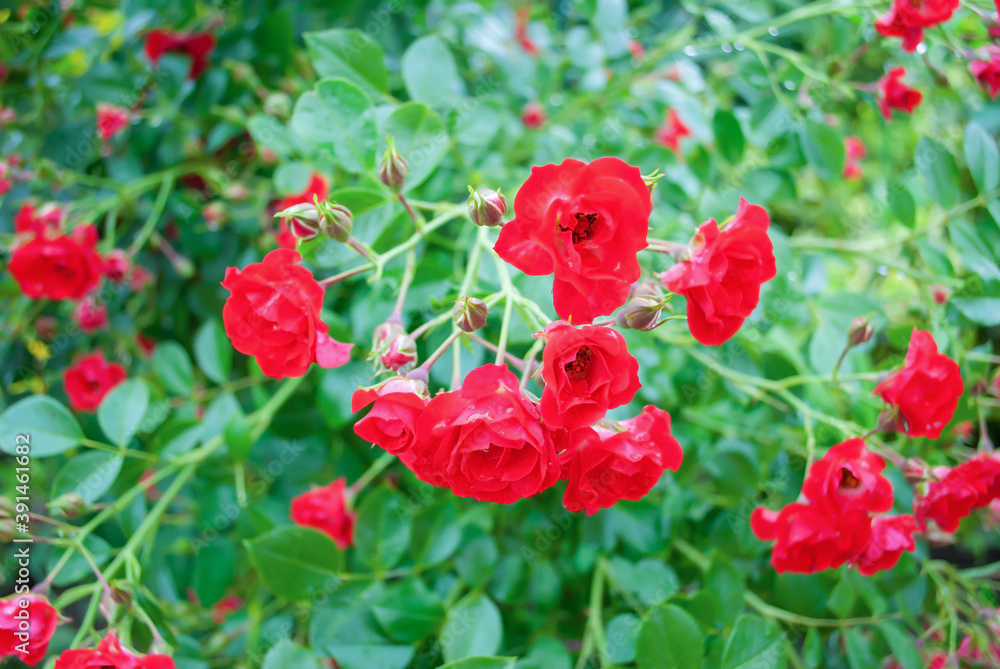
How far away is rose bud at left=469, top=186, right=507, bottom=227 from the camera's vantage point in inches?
28.3

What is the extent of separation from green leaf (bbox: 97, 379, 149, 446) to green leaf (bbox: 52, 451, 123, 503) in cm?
4

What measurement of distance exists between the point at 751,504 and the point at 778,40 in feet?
4.60

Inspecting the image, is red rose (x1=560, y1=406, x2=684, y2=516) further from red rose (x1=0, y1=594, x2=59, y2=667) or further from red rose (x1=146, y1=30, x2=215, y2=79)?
red rose (x1=146, y1=30, x2=215, y2=79)

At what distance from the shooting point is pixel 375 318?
112cm

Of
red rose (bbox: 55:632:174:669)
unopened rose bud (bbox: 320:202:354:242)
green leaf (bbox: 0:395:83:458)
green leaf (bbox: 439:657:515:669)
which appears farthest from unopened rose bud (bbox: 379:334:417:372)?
green leaf (bbox: 0:395:83:458)

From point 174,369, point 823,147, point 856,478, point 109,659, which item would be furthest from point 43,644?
point 823,147

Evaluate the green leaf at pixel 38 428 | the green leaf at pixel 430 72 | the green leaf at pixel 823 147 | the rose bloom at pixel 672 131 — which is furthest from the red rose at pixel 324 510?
the rose bloom at pixel 672 131

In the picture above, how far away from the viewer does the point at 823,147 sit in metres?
1.21

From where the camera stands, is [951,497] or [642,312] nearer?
[642,312]

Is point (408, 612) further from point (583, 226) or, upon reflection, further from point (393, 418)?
point (583, 226)

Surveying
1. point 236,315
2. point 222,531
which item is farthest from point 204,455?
point 236,315

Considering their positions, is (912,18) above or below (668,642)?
above

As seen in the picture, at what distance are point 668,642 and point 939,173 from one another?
1027 mm

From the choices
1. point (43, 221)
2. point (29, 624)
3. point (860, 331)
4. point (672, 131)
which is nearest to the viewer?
point (29, 624)
